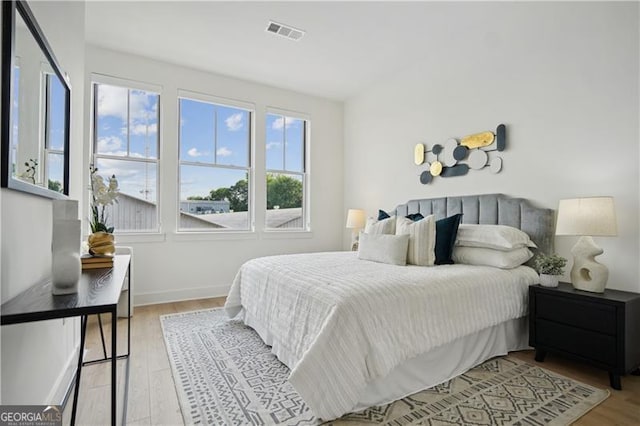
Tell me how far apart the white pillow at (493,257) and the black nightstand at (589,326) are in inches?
10.3

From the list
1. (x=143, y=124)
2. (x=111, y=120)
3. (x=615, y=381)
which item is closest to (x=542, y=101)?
(x=615, y=381)

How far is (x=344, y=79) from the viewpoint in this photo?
4547 mm

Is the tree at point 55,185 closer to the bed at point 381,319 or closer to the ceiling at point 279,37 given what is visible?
the bed at point 381,319

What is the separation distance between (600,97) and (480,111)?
1.00 m

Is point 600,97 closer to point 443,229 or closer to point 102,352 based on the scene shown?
point 443,229

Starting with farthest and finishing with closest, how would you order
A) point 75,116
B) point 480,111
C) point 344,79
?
point 344,79
point 480,111
point 75,116

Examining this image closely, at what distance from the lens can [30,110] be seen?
4.66 ft

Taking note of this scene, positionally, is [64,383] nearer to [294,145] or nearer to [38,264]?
[38,264]

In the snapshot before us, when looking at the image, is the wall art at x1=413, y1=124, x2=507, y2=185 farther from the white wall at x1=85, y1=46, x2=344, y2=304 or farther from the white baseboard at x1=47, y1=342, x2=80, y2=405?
the white baseboard at x1=47, y1=342, x2=80, y2=405

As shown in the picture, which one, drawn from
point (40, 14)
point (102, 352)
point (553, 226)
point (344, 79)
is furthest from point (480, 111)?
point (102, 352)

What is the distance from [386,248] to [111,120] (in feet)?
11.7

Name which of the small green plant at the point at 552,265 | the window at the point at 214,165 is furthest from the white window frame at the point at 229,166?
the small green plant at the point at 552,265

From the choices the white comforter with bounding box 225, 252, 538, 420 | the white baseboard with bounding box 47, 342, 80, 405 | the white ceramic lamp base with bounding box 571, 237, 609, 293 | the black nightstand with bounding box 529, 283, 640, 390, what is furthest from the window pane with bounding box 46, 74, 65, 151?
the white ceramic lamp base with bounding box 571, 237, 609, 293

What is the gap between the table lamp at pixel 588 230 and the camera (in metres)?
2.18
